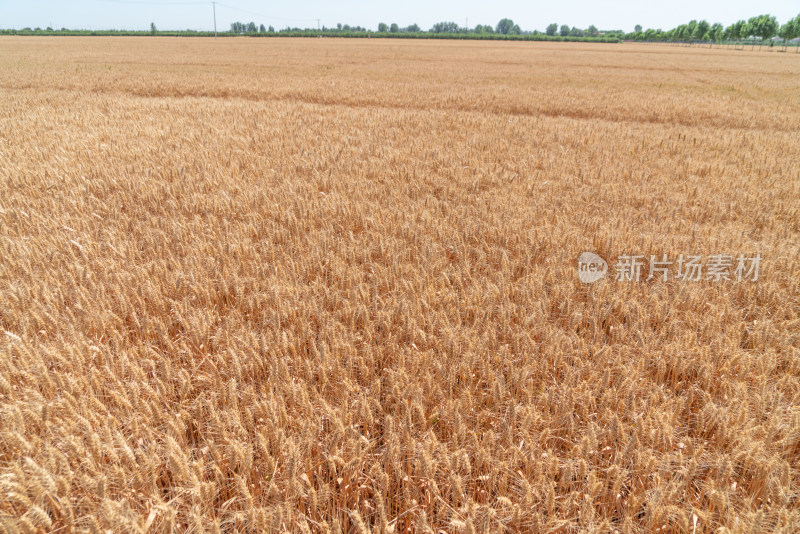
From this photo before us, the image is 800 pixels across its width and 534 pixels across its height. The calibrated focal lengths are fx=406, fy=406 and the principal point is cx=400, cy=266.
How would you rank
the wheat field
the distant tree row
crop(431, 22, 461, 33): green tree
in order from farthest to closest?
crop(431, 22, 461, 33): green tree
the distant tree row
the wheat field

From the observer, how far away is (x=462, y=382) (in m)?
2.05

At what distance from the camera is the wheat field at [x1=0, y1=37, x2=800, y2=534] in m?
1.49

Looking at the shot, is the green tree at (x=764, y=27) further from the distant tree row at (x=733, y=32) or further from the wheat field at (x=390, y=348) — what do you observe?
the wheat field at (x=390, y=348)

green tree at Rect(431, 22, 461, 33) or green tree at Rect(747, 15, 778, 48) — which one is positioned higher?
green tree at Rect(431, 22, 461, 33)

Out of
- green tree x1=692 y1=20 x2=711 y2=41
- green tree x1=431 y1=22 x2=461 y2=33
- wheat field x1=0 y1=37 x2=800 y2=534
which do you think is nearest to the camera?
wheat field x1=0 y1=37 x2=800 y2=534

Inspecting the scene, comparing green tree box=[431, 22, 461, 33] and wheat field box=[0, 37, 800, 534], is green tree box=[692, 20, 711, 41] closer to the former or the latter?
green tree box=[431, 22, 461, 33]

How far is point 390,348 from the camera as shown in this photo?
2.27 metres

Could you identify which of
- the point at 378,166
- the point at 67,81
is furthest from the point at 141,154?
the point at 67,81

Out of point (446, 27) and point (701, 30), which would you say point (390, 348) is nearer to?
point (701, 30)

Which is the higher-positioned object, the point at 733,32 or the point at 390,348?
the point at 733,32

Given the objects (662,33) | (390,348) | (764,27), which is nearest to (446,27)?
(662,33)

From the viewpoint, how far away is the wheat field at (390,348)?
1.49 metres

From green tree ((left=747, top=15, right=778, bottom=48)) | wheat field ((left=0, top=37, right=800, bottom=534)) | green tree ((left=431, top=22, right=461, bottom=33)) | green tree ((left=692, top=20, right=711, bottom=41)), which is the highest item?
green tree ((left=431, top=22, right=461, bottom=33))

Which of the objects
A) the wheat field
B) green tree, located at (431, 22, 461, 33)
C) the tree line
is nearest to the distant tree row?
the tree line
